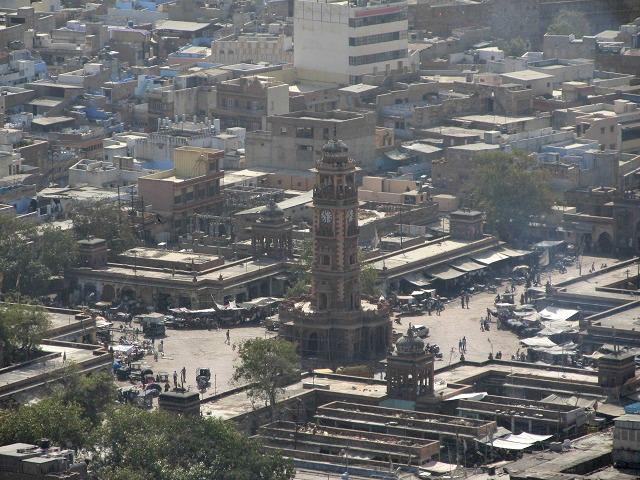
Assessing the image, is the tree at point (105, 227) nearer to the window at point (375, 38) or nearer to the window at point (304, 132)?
the window at point (304, 132)

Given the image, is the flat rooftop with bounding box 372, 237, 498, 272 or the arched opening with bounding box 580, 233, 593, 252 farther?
the arched opening with bounding box 580, 233, 593, 252

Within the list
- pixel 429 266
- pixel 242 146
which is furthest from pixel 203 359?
pixel 242 146

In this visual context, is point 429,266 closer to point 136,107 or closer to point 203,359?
point 203,359

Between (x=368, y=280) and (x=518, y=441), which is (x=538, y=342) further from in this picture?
(x=518, y=441)

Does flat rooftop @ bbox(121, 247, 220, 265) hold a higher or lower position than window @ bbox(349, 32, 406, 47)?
lower

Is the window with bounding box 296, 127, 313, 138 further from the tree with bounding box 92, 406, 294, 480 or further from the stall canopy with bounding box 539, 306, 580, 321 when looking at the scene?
the tree with bounding box 92, 406, 294, 480

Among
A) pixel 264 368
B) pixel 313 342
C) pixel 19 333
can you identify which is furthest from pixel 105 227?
pixel 264 368

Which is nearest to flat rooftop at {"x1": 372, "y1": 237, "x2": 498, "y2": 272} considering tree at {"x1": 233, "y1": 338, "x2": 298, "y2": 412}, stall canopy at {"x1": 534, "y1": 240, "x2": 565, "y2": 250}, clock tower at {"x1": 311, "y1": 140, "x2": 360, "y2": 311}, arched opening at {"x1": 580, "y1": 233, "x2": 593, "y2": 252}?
stall canopy at {"x1": 534, "y1": 240, "x2": 565, "y2": 250}
